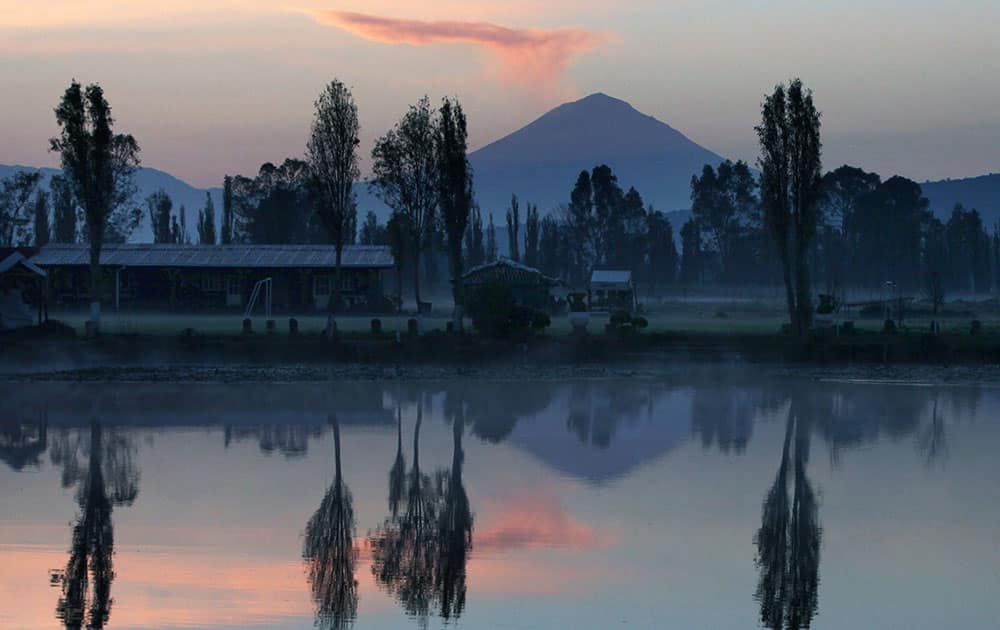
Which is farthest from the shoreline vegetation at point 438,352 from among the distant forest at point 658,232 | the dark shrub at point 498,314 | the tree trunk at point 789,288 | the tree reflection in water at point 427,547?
the distant forest at point 658,232

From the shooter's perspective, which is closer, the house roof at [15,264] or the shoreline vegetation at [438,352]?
the shoreline vegetation at [438,352]

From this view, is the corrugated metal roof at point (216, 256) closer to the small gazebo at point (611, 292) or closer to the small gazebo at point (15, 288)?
the small gazebo at point (611, 292)

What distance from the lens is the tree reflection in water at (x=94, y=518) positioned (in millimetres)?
12641

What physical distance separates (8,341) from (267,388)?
30.4 ft

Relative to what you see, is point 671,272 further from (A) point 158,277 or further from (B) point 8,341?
(B) point 8,341

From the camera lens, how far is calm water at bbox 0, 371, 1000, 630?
12914 millimetres

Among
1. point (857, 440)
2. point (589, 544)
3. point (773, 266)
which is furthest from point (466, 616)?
point (773, 266)

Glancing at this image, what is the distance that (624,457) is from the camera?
23.0 m

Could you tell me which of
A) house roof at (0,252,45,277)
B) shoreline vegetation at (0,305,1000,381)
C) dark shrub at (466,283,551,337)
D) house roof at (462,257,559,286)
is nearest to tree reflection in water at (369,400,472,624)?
shoreline vegetation at (0,305,1000,381)

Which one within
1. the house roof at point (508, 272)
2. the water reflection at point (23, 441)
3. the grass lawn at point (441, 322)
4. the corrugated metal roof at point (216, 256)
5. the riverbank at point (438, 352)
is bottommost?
the water reflection at point (23, 441)

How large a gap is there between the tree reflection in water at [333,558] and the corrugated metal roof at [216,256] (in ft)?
142

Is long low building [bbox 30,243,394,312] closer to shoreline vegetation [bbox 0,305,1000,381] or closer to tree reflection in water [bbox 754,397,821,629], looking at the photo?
shoreline vegetation [bbox 0,305,1000,381]

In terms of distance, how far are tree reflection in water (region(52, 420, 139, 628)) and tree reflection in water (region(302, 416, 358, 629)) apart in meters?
2.00

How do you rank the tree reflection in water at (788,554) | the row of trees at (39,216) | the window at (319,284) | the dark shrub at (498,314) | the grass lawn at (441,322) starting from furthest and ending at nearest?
the row of trees at (39,216), the window at (319,284), the grass lawn at (441,322), the dark shrub at (498,314), the tree reflection in water at (788,554)
